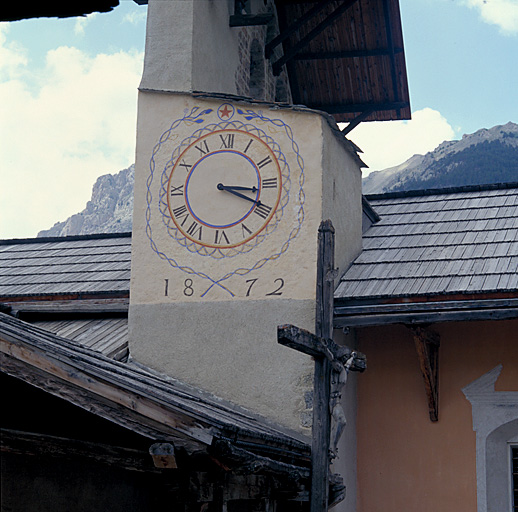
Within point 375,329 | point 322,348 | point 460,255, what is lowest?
point 322,348

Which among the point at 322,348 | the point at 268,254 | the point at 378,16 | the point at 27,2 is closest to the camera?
the point at 27,2

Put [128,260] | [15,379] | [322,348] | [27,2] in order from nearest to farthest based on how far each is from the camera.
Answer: [27,2] < [15,379] < [322,348] < [128,260]

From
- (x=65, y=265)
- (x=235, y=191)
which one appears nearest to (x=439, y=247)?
(x=235, y=191)

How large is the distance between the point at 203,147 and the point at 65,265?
11.7 ft

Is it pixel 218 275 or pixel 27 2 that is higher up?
pixel 218 275

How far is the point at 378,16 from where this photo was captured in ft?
39.8

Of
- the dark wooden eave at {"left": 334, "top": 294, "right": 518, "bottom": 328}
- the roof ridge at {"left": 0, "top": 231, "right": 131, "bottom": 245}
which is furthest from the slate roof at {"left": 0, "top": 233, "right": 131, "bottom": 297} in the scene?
the dark wooden eave at {"left": 334, "top": 294, "right": 518, "bottom": 328}

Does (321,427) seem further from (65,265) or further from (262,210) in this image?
(65,265)

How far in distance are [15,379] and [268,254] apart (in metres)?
3.66

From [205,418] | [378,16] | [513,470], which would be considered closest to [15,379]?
[205,418]

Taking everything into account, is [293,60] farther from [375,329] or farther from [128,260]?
[375,329]

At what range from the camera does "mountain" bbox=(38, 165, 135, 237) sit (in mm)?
72812

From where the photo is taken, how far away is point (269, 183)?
28.0 feet

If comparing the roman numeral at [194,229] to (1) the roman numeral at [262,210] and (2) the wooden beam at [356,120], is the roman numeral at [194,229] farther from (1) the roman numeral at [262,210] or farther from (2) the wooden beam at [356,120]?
(2) the wooden beam at [356,120]
